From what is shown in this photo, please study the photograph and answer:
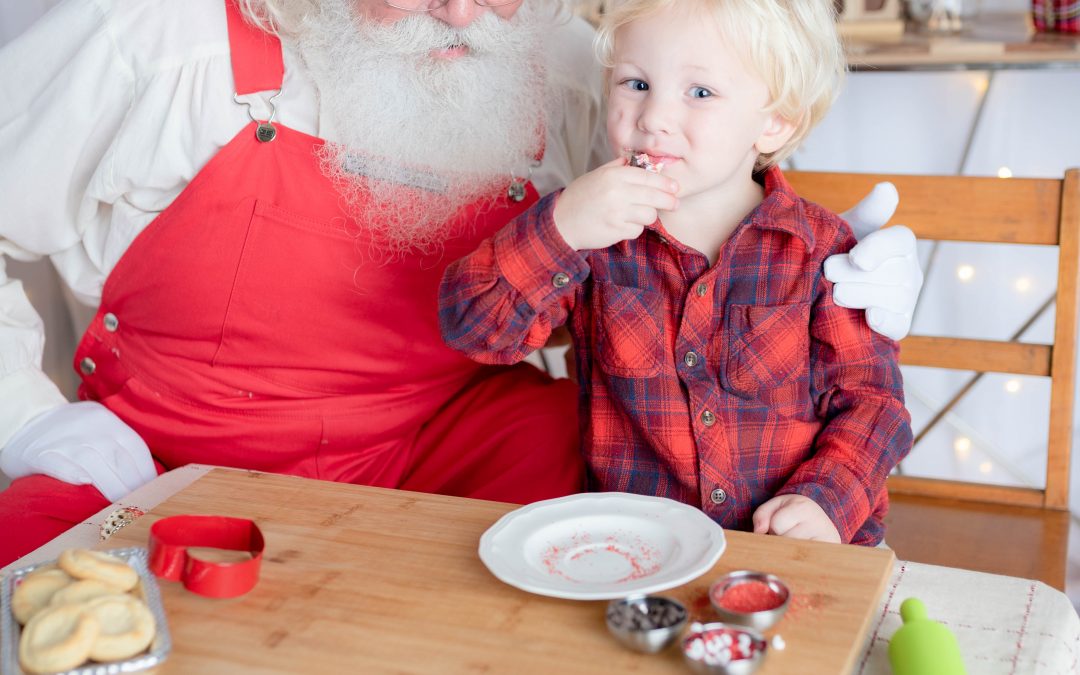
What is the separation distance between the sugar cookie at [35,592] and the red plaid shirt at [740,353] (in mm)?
550

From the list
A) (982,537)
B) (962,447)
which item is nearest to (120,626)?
(982,537)

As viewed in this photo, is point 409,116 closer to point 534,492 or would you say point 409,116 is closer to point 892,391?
point 534,492

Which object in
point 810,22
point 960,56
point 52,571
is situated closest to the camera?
point 52,571

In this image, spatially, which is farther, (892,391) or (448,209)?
(448,209)

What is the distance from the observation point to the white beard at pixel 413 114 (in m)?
1.53

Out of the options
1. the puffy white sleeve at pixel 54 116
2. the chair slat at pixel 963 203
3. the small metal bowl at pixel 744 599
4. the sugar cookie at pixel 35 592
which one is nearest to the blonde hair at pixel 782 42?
the chair slat at pixel 963 203

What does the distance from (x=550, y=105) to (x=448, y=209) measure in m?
0.25

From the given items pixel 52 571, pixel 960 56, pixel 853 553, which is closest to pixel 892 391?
pixel 853 553

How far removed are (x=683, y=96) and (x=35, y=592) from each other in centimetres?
81

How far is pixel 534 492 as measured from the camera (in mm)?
1566

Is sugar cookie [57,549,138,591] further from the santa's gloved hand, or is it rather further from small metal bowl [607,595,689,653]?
the santa's gloved hand

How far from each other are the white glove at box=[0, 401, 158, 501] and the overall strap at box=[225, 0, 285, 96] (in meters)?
0.50

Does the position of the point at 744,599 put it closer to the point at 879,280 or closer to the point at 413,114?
the point at 879,280

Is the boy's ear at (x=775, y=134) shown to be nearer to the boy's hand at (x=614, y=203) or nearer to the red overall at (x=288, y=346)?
the boy's hand at (x=614, y=203)
